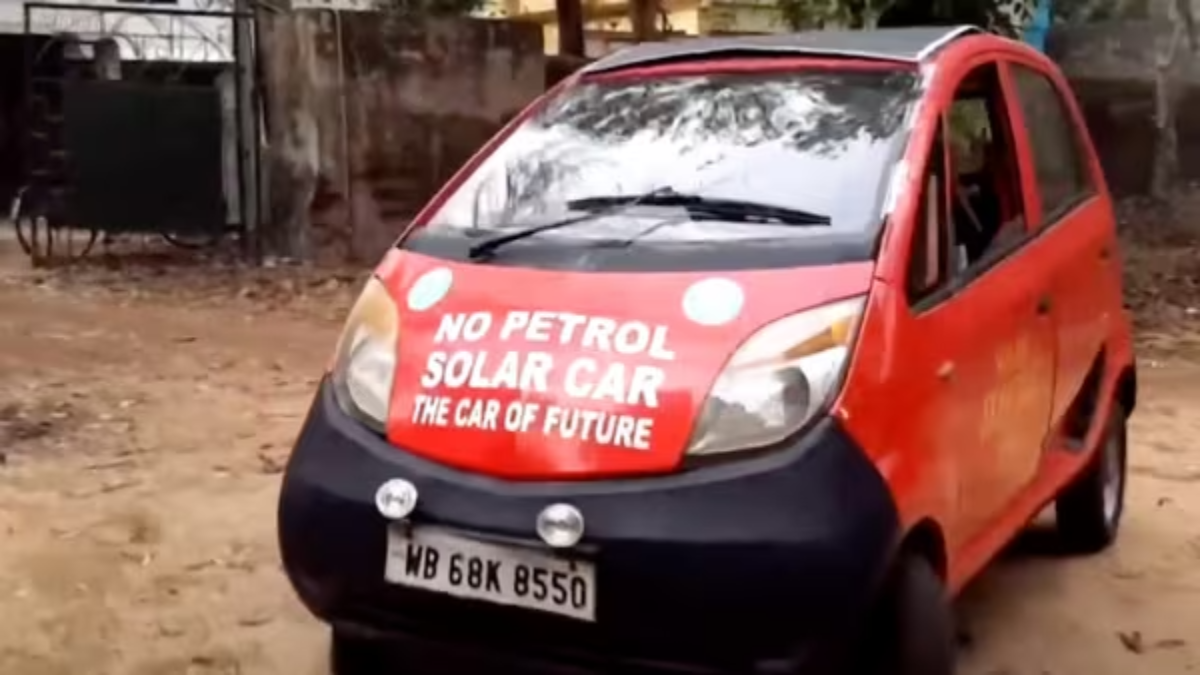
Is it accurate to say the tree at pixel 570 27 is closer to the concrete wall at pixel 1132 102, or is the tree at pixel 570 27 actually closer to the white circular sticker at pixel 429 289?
the concrete wall at pixel 1132 102

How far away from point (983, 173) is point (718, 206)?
3.61 feet

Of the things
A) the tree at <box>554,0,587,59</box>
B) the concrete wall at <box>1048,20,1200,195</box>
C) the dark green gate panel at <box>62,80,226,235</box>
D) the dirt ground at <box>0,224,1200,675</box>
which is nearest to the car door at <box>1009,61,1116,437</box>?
the dirt ground at <box>0,224,1200,675</box>

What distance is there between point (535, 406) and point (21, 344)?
6.77m

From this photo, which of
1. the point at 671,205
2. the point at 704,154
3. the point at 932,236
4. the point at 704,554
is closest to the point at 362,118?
the point at 704,154

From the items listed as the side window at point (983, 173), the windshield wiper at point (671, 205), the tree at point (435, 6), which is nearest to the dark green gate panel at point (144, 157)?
the tree at point (435, 6)

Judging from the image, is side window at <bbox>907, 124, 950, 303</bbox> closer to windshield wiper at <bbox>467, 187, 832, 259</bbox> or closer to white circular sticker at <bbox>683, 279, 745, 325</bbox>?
windshield wiper at <bbox>467, 187, 832, 259</bbox>

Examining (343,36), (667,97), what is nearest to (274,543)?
(667,97)

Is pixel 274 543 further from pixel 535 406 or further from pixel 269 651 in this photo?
pixel 535 406

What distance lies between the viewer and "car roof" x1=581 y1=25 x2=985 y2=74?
13.6ft

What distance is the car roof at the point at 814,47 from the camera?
13.6 ft

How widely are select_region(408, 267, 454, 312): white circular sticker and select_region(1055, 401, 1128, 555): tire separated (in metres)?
2.39

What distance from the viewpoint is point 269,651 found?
4.33 m

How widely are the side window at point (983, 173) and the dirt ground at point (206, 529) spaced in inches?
43.5

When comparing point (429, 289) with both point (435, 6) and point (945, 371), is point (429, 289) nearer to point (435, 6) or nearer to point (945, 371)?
point (945, 371)
